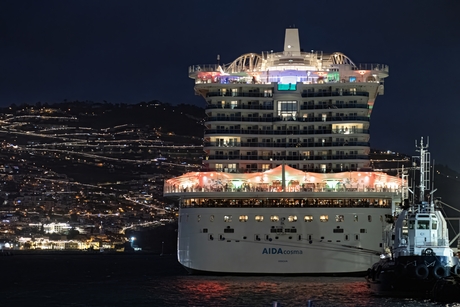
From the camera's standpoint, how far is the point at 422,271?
58750 mm

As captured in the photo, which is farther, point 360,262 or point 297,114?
point 297,114

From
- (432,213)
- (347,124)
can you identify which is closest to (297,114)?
(347,124)

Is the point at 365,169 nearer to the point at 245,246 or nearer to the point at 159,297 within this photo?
the point at 245,246

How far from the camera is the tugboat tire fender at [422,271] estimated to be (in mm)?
58688

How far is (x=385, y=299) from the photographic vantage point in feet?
187

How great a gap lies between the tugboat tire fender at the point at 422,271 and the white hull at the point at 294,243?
9.81m

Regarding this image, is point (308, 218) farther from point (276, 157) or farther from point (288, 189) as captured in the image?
point (276, 157)

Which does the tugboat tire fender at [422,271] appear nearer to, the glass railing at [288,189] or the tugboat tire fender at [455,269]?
the tugboat tire fender at [455,269]

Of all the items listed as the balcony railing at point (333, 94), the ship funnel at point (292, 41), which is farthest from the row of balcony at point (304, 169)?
the ship funnel at point (292, 41)

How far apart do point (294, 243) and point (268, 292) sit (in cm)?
992

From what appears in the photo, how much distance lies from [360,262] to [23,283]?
24967mm

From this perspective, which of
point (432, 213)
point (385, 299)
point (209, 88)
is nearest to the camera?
point (385, 299)

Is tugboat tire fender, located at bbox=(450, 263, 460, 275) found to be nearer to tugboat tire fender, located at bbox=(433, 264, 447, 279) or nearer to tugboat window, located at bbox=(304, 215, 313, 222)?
tugboat tire fender, located at bbox=(433, 264, 447, 279)

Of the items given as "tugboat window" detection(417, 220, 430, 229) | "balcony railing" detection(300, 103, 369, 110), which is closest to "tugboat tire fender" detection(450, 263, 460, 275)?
"tugboat window" detection(417, 220, 430, 229)
